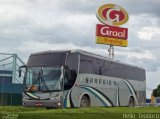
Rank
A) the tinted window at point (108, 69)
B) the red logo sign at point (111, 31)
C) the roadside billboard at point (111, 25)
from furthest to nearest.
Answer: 1. the red logo sign at point (111, 31)
2. the roadside billboard at point (111, 25)
3. the tinted window at point (108, 69)

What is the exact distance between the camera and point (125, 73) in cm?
3450

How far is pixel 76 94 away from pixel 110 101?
5434 mm

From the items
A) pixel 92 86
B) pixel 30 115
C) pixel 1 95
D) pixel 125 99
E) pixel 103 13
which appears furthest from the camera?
pixel 1 95

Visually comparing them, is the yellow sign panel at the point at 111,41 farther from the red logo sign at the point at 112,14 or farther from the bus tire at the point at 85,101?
the bus tire at the point at 85,101

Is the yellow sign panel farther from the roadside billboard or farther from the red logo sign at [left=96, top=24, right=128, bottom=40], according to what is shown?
the red logo sign at [left=96, top=24, right=128, bottom=40]

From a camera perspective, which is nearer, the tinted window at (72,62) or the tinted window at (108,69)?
the tinted window at (72,62)

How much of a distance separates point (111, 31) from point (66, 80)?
27381 mm

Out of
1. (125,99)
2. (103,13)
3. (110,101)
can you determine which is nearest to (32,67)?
(110,101)

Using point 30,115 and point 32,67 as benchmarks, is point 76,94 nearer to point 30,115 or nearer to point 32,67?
point 32,67

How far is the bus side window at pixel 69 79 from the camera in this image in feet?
84.0

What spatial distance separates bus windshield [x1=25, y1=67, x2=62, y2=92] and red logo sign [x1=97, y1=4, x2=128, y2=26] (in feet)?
81.0

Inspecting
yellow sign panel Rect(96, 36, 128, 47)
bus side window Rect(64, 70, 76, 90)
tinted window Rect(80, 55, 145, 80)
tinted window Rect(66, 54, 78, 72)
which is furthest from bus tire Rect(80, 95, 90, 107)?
yellow sign panel Rect(96, 36, 128, 47)

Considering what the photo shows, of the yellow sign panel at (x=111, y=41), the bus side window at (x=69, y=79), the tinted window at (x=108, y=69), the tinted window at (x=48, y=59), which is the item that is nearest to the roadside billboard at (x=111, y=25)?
the yellow sign panel at (x=111, y=41)

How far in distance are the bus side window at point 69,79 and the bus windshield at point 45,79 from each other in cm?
40
